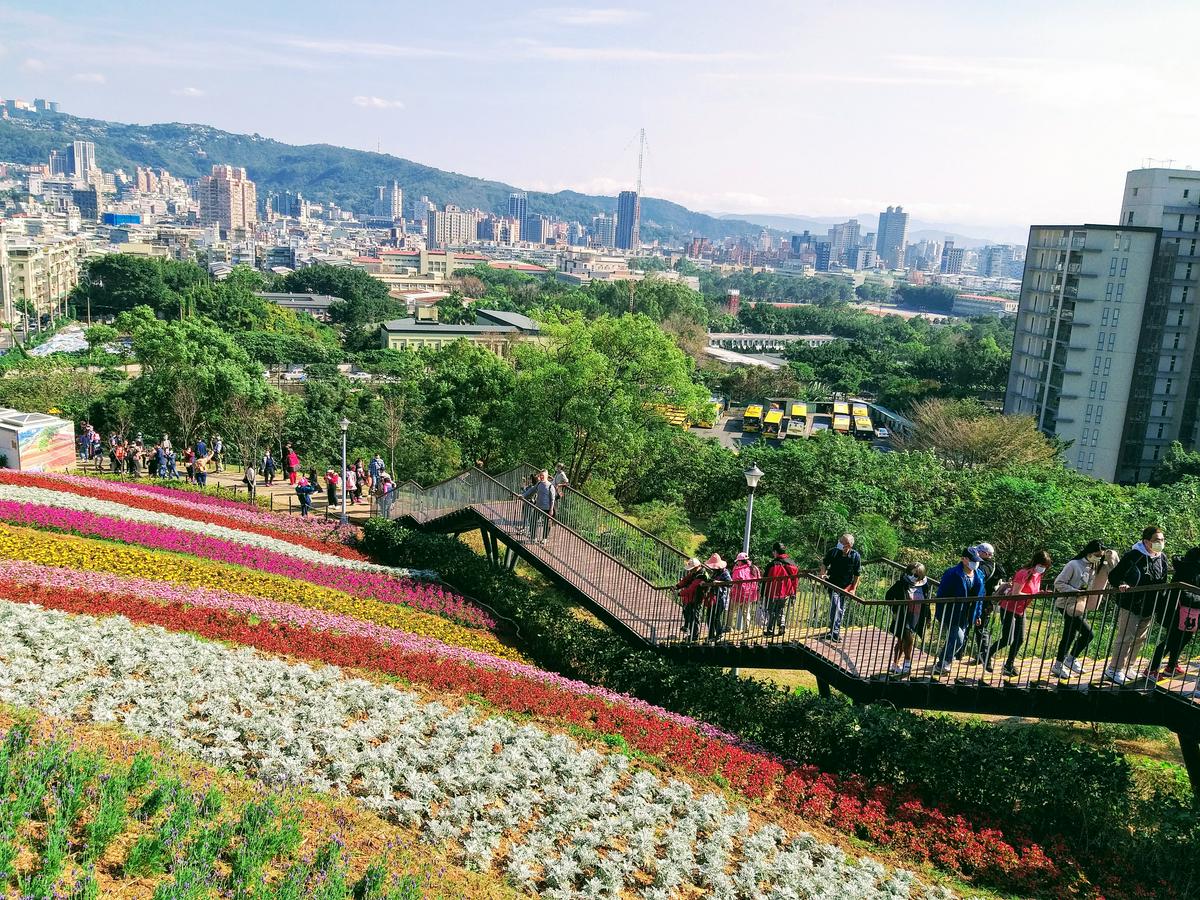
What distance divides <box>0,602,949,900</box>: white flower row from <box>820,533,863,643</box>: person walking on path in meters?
3.24

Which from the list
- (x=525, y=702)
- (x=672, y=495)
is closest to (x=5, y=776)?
(x=525, y=702)

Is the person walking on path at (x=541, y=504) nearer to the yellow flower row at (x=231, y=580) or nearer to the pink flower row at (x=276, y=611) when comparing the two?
the yellow flower row at (x=231, y=580)

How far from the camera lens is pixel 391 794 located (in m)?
8.14

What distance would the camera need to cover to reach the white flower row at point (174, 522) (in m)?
17.4

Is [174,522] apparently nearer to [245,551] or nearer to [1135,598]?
[245,551]

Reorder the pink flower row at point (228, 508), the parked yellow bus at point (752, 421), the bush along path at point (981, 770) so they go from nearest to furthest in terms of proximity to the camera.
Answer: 1. the bush along path at point (981, 770)
2. the pink flower row at point (228, 508)
3. the parked yellow bus at point (752, 421)

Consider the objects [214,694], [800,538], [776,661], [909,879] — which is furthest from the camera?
[800,538]

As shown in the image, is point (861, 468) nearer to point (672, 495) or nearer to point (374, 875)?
point (672, 495)

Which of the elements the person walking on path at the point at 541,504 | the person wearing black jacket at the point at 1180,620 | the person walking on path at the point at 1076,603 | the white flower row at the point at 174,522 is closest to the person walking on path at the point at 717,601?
the person walking on path at the point at 541,504

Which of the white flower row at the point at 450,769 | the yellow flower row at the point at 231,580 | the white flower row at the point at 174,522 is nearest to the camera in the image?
the white flower row at the point at 450,769

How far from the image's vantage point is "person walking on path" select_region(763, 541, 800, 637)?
11.5m

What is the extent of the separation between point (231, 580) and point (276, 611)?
2.14 metres

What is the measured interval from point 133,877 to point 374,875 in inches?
65.5

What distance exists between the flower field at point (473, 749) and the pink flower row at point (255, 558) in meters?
2.05
